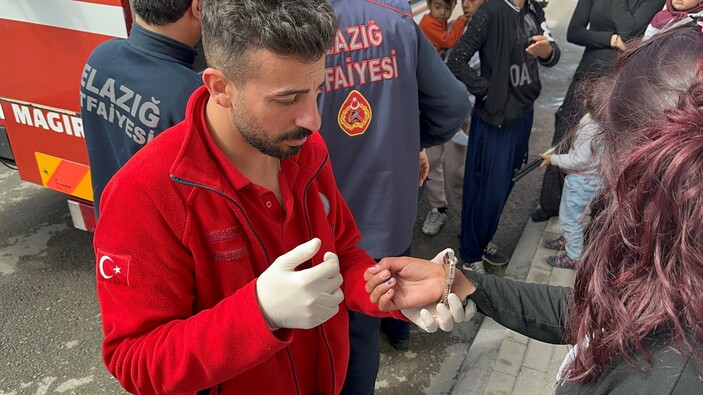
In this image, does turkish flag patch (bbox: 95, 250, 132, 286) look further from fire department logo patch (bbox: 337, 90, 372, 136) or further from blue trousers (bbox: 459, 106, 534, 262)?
blue trousers (bbox: 459, 106, 534, 262)

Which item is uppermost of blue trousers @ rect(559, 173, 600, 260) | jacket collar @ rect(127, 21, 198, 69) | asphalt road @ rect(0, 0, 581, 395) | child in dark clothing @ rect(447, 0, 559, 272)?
jacket collar @ rect(127, 21, 198, 69)

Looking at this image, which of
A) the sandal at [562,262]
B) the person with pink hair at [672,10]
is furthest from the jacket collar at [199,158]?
the person with pink hair at [672,10]

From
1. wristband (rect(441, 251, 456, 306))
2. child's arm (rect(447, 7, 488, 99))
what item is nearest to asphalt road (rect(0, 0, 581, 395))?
child's arm (rect(447, 7, 488, 99))

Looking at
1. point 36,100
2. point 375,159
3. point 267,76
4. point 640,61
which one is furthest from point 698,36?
point 36,100

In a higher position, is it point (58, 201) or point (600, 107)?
point (600, 107)

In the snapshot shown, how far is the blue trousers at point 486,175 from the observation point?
11.9 feet

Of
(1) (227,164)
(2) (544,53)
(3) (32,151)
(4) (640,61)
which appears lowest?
(3) (32,151)

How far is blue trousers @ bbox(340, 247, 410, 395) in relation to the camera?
2.39m

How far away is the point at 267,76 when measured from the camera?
1362 mm

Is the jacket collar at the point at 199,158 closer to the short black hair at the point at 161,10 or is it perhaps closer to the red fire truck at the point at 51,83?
the short black hair at the point at 161,10

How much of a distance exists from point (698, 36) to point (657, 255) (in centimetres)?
50

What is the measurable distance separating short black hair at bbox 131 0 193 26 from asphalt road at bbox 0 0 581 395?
74.9 inches

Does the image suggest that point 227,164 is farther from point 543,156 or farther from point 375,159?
point 543,156

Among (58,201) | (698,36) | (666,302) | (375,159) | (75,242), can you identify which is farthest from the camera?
(58,201)
